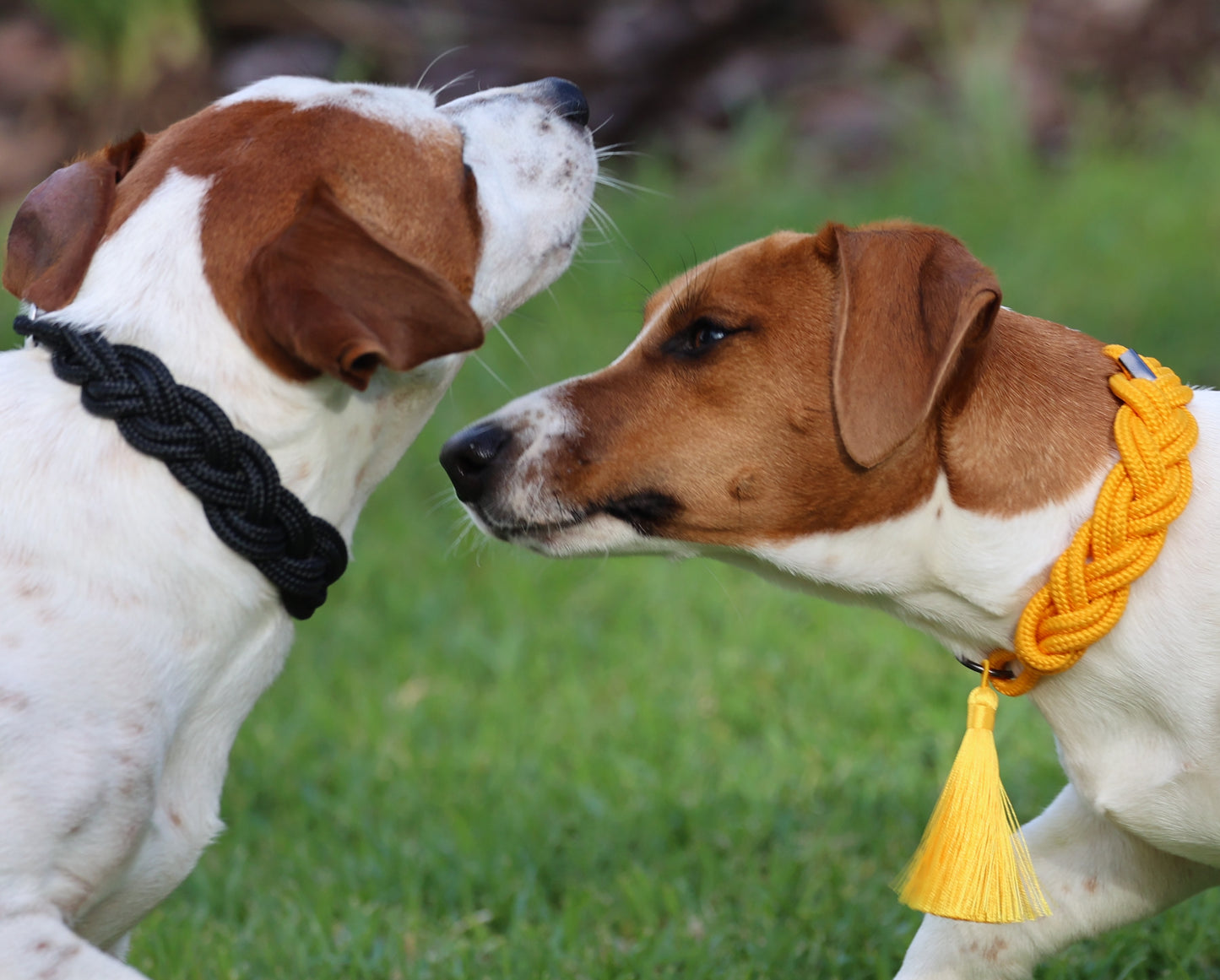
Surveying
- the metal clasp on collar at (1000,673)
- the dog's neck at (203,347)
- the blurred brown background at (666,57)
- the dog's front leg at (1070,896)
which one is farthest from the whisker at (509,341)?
the blurred brown background at (666,57)

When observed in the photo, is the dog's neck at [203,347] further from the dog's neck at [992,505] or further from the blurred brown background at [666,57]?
the blurred brown background at [666,57]

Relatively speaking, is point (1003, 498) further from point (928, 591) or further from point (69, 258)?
point (69, 258)

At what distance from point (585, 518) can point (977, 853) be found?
3.54 ft

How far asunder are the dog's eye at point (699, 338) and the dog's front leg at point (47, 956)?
1679 mm

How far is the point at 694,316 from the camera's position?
329 cm

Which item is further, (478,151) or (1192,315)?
(1192,315)

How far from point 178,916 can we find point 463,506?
72.5 inches

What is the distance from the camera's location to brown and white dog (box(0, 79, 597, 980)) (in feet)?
8.54

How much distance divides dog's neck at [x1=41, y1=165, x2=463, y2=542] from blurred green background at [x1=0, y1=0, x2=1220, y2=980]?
4.58 ft

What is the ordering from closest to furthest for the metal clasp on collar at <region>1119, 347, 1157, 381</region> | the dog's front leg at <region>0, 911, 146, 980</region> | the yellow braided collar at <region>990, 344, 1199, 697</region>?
the dog's front leg at <region>0, 911, 146, 980</region> → the yellow braided collar at <region>990, 344, 1199, 697</region> → the metal clasp on collar at <region>1119, 347, 1157, 381</region>

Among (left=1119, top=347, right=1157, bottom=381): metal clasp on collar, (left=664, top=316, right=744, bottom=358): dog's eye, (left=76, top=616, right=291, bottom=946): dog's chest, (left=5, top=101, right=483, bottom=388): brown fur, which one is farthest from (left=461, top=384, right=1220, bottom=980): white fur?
(left=76, top=616, right=291, bottom=946): dog's chest

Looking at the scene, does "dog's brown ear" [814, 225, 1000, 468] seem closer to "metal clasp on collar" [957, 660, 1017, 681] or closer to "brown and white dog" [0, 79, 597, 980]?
"metal clasp on collar" [957, 660, 1017, 681]

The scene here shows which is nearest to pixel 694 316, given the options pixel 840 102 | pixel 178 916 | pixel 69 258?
pixel 69 258

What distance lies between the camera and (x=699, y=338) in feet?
10.7
